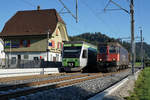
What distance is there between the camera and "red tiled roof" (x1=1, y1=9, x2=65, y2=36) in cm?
4444

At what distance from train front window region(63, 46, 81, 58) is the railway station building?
16.0m

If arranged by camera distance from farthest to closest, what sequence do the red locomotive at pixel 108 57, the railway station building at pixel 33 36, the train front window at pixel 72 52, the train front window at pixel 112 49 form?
the railway station building at pixel 33 36, the train front window at pixel 112 49, the red locomotive at pixel 108 57, the train front window at pixel 72 52

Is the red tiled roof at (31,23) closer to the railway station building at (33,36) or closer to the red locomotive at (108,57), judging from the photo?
the railway station building at (33,36)

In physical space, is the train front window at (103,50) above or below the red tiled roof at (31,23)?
below

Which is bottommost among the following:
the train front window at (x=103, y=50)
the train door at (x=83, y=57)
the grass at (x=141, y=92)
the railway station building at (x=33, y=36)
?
the grass at (x=141, y=92)

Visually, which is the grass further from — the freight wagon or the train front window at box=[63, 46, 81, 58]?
the train front window at box=[63, 46, 81, 58]

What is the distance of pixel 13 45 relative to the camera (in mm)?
45156

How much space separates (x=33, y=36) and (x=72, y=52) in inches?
764

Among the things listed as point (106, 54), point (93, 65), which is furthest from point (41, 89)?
point (93, 65)

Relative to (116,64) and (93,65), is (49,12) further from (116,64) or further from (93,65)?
(116,64)

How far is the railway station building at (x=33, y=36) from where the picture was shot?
4347 centimetres

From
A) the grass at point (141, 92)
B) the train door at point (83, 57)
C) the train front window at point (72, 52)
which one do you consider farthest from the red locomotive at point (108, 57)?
the grass at point (141, 92)

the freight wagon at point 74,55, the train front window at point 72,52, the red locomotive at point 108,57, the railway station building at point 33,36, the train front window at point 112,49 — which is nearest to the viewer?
the freight wagon at point 74,55

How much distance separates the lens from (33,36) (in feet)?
144
